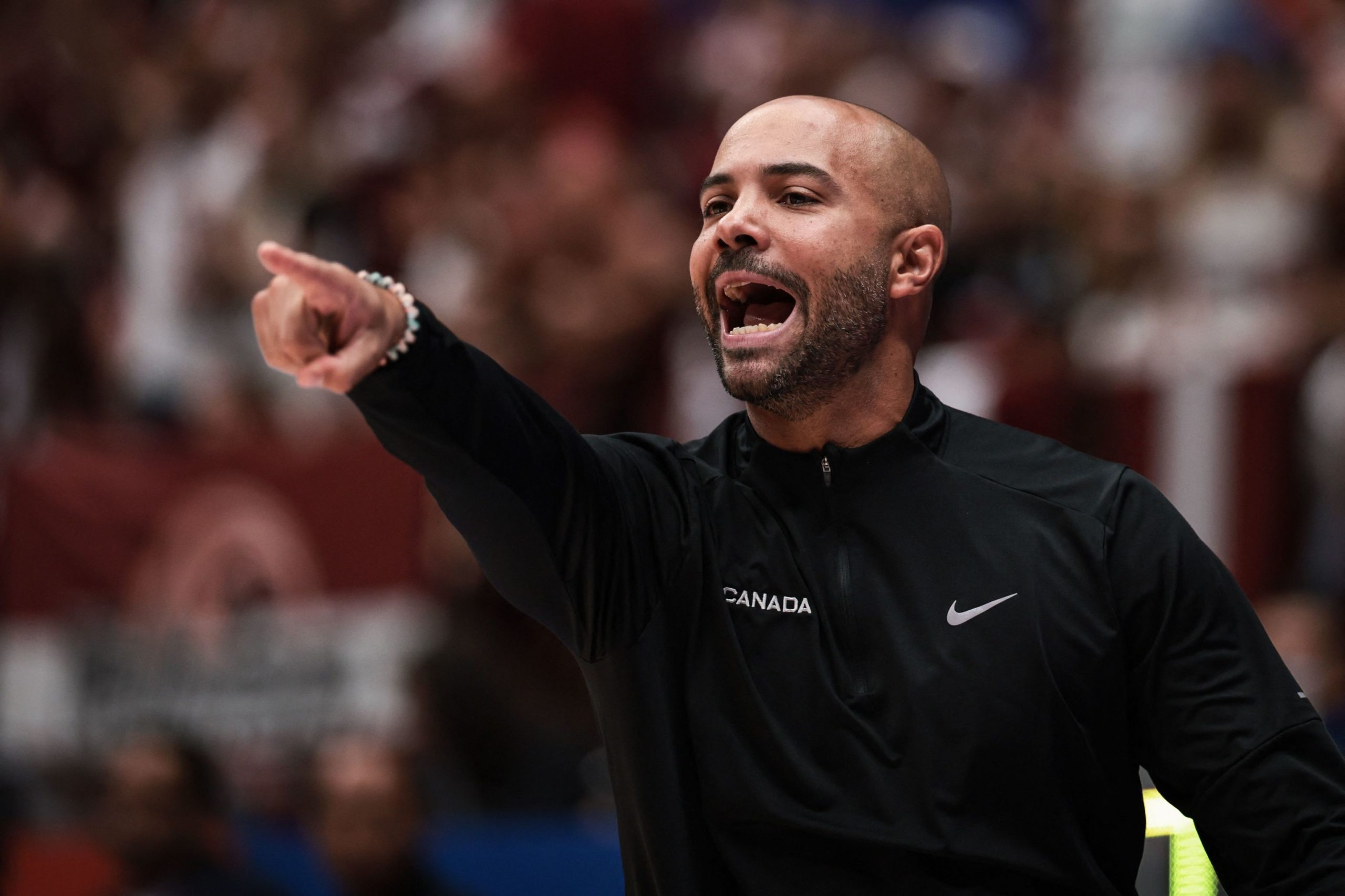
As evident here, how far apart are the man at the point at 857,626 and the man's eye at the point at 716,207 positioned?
52mm

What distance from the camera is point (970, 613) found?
2.59 metres

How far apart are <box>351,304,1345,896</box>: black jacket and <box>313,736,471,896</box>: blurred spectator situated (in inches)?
92.4

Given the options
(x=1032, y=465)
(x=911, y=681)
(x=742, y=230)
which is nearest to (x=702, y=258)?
(x=742, y=230)

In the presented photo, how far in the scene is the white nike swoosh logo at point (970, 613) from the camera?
8.47 ft

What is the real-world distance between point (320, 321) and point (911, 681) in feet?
3.22

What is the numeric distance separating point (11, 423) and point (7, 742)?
6.14 feet

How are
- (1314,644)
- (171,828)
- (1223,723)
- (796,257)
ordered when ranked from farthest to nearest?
(171,828)
(1314,644)
(796,257)
(1223,723)

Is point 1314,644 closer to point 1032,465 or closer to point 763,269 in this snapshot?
point 1032,465

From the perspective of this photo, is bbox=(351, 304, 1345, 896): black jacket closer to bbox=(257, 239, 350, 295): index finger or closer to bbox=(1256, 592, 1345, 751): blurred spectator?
bbox=(257, 239, 350, 295): index finger

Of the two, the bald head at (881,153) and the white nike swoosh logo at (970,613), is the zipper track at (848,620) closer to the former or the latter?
the white nike swoosh logo at (970,613)

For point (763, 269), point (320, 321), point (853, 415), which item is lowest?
point (853, 415)

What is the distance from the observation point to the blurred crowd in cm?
554

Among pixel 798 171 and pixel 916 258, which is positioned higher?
pixel 798 171

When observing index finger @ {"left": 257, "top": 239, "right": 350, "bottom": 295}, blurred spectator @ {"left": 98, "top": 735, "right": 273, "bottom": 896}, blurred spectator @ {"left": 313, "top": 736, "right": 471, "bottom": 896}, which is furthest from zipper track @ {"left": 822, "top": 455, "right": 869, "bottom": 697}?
blurred spectator @ {"left": 98, "top": 735, "right": 273, "bottom": 896}
